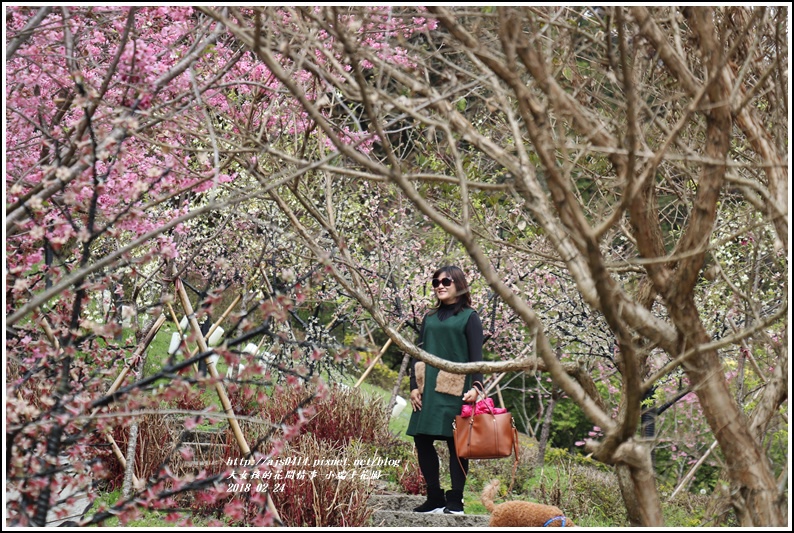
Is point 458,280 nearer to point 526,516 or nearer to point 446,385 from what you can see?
point 446,385

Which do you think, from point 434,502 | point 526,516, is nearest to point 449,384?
point 434,502

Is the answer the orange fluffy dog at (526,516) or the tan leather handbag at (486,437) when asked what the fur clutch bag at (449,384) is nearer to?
the tan leather handbag at (486,437)

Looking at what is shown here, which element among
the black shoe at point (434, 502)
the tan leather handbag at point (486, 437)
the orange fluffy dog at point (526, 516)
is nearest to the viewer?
the orange fluffy dog at point (526, 516)

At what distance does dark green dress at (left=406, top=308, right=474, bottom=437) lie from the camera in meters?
5.30

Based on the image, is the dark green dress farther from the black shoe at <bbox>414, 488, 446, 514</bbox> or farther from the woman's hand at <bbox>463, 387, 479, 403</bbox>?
the black shoe at <bbox>414, 488, 446, 514</bbox>

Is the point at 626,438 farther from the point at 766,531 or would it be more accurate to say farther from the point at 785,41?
the point at 785,41

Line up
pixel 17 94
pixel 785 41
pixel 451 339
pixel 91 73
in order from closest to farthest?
pixel 785 41
pixel 17 94
pixel 91 73
pixel 451 339

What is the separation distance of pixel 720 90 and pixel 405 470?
4614 mm

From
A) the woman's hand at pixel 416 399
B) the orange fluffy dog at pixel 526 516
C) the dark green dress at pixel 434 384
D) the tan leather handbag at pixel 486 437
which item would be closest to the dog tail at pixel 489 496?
the orange fluffy dog at pixel 526 516

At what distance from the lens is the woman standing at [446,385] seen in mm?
5305

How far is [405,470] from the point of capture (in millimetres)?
6727

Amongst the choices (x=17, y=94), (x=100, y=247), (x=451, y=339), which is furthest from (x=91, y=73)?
(x=451, y=339)

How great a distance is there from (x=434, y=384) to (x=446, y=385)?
84mm

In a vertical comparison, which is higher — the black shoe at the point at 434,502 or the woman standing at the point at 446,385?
the woman standing at the point at 446,385
